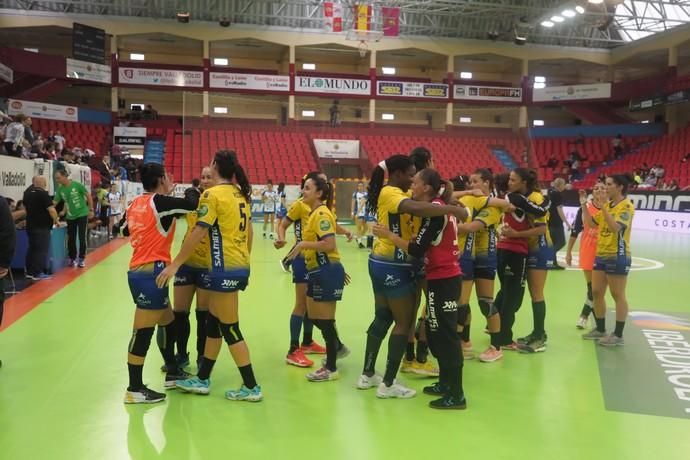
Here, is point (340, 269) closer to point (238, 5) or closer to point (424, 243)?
point (424, 243)

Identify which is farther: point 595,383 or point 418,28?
point 418,28

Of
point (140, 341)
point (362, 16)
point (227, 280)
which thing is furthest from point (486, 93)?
point (140, 341)

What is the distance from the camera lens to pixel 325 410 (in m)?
3.77

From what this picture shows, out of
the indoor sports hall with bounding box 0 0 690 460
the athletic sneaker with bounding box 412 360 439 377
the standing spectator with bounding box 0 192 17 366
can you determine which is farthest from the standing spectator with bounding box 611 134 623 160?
the standing spectator with bounding box 0 192 17 366

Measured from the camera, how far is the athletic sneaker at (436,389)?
13.2 feet

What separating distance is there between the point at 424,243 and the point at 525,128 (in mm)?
31637

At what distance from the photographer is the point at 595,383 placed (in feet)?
14.6

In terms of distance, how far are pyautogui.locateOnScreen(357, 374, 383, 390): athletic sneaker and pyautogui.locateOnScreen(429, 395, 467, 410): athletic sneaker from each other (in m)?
0.54

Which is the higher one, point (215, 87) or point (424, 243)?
point (215, 87)

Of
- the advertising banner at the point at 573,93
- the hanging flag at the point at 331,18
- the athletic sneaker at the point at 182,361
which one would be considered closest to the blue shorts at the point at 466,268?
the athletic sneaker at the point at 182,361

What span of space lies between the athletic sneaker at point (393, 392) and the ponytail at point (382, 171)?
4.33ft

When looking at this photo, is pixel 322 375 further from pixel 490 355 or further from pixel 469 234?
pixel 469 234

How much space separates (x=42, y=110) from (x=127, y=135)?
3.91m

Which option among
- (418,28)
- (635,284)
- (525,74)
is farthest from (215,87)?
(635,284)
